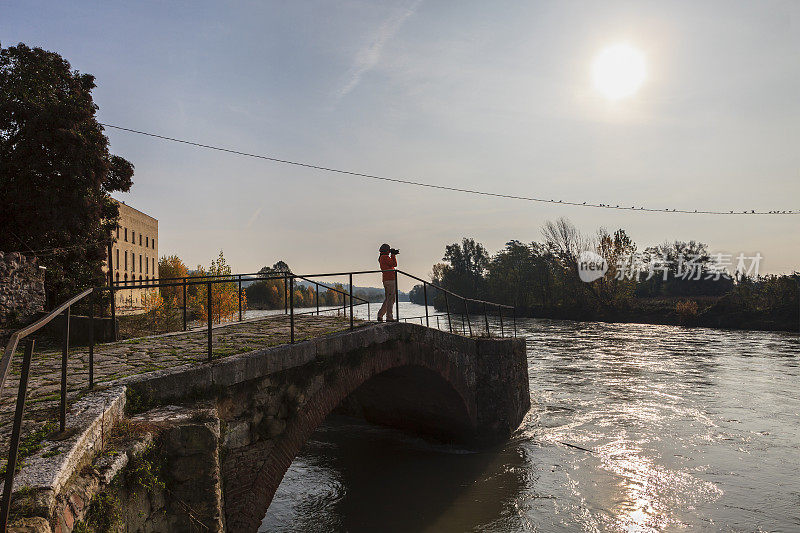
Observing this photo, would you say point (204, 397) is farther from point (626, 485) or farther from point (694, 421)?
point (694, 421)

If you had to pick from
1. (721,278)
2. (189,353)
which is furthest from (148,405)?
(721,278)

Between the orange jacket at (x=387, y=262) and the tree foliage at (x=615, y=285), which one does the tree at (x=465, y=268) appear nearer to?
the tree foliage at (x=615, y=285)

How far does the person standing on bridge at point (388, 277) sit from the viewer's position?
393 inches

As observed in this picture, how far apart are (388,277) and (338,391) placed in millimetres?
2984

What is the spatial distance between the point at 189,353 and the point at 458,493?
6.25m

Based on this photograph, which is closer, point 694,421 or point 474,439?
point 474,439

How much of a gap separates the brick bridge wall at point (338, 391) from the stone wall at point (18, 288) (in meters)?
6.16

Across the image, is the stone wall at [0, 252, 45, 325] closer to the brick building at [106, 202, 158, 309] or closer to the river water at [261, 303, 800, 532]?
the river water at [261, 303, 800, 532]

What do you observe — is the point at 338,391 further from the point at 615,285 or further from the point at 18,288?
the point at 615,285

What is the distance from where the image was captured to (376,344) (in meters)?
8.98

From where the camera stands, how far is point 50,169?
1497 centimetres

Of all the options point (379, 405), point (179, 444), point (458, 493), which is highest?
point (179, 444)

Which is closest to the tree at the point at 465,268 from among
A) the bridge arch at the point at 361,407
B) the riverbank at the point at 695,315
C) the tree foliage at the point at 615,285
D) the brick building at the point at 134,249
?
the tree foliage at the point at 615,285

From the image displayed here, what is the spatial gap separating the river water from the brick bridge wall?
0.78m
